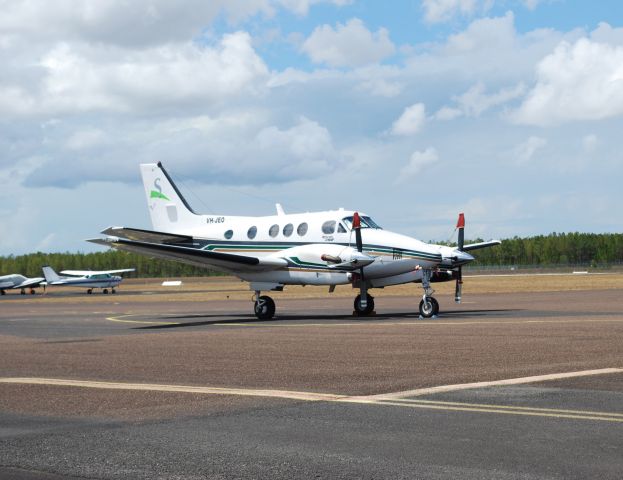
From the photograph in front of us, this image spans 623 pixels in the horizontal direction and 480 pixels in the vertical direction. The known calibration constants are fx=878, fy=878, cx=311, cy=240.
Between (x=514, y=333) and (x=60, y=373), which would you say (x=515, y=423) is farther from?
(x=514, y=333)

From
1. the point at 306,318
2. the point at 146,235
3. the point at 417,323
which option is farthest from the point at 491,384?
the point at 146,235

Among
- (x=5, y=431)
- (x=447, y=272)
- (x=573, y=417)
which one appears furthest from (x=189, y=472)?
(x=447, y=272)

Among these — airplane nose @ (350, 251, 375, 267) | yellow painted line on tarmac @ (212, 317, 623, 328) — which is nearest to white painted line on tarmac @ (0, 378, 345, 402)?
yellow painted line on tarmac @ (212, 317, 623, 328)

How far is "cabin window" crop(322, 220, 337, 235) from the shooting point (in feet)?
110

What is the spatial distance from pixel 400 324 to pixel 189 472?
20.7 m

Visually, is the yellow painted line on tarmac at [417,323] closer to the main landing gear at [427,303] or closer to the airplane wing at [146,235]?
the main landing gear at [427,303]

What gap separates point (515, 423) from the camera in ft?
32.9

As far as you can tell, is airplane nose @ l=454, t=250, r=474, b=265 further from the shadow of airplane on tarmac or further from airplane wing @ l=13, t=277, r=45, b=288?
airplane wing @ l=13, t=277, r=45, b=288

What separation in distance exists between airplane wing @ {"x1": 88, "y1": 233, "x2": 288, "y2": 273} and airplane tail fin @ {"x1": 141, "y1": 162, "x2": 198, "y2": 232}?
16.0 ft

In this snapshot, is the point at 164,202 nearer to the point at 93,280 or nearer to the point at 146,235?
the point at 146,235

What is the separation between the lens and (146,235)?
36531mm

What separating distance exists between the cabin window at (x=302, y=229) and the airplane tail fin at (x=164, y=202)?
6.66 metres

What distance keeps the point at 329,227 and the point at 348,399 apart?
2170 cm

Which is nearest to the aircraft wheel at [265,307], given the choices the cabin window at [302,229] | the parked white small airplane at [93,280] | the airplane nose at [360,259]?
the cabin window at [302,229]
